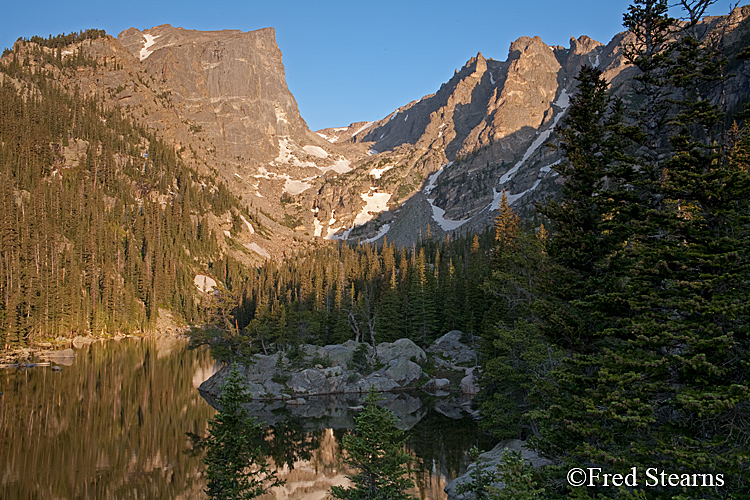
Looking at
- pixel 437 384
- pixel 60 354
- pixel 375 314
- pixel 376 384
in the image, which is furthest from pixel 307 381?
pixel 60 354

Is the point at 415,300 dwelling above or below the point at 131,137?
below

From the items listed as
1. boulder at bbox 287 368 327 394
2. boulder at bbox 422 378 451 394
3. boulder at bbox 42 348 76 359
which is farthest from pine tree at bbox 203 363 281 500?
boulder at bbox 42 348 76 359

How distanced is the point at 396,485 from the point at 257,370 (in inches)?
1852

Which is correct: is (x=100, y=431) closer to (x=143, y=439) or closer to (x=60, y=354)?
(x=143, y=439)

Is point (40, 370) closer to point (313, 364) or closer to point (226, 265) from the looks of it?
point (313, 364)

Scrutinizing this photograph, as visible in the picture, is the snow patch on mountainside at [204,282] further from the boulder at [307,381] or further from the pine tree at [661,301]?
the pine tree at [661,301]

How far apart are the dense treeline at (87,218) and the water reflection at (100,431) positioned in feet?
88.9

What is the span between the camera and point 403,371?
61.6 meters

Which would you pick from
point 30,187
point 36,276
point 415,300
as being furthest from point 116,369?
point 30,187

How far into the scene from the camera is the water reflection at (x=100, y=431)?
→ 28.8 metres

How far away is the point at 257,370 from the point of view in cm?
6038

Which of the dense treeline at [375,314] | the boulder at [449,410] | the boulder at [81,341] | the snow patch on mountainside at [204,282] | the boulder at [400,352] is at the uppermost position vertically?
the snow patch on mountainside at [204,282]

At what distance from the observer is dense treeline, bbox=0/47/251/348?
296ft

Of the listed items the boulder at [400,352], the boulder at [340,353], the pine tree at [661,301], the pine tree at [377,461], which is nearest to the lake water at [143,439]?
the boulder at [400,352]
